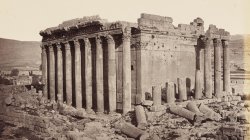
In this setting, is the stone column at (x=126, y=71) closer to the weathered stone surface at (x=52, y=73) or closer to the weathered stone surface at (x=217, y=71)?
the weathered stone surface at (x=217, y=71)

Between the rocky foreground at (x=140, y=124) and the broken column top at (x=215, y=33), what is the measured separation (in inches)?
247

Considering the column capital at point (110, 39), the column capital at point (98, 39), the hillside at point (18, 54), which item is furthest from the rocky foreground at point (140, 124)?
the hillside at point (18, 54)

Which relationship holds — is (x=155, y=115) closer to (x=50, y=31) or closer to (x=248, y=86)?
(x=50, y=31)

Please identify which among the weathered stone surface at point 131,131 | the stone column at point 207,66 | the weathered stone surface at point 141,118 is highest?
the stone column at point 207,66

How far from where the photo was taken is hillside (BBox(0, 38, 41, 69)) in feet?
237

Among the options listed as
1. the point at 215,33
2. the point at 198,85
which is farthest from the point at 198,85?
the point at 215,33

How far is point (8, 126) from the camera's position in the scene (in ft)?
62.8

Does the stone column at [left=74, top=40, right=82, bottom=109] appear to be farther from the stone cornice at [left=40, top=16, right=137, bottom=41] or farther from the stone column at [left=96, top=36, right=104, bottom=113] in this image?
the stone column at [left=96, top=36, right=104, bottom=113]

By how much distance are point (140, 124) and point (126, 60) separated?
5.03 metres

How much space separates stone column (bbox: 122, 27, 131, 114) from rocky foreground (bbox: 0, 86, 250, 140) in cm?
90

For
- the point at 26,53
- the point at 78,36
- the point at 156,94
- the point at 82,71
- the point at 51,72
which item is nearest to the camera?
the point at 156,94

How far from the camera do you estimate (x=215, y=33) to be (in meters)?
25.7

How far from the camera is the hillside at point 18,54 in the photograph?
237ft

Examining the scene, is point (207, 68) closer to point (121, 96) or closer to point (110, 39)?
point (121, 96)
